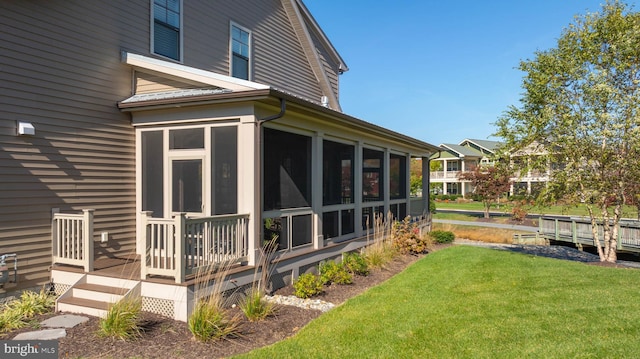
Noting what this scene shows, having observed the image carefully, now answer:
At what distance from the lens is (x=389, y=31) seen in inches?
756

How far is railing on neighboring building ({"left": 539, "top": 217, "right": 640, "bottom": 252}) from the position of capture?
1421 cm

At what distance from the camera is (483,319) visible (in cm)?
548

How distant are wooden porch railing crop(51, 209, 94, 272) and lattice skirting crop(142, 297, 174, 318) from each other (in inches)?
48.4

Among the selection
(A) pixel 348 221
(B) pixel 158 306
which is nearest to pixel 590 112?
(A) pixel 348 221

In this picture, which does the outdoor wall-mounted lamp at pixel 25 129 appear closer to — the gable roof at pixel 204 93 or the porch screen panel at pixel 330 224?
the gable roof at pixel 204 93

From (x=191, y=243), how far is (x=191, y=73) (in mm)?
3060

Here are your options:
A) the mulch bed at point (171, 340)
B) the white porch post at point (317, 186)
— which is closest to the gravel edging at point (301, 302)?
the mulch bed at point (171, 340)

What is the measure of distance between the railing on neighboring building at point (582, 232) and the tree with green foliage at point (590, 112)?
203 inches

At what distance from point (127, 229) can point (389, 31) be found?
51.5 ft

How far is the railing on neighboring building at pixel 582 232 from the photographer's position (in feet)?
46.6

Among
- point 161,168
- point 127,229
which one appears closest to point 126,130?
point 161,168

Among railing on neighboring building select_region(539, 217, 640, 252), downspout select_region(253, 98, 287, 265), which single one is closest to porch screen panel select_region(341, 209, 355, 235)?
downspout select_region(253, 98, 287, 265)

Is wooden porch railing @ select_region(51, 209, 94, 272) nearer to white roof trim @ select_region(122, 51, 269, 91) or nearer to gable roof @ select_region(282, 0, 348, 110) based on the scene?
white roof trim @ select_region(122, 51, 269, 91)

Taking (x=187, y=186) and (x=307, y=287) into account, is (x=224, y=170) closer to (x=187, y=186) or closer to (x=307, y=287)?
(x=187, y=186)
